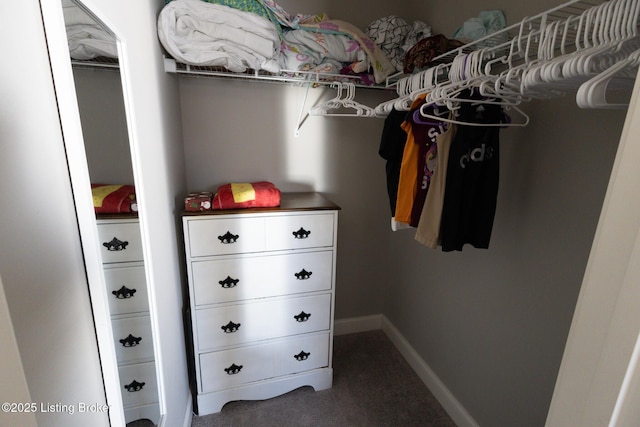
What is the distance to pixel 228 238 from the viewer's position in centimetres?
146

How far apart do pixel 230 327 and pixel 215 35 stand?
1.48 m

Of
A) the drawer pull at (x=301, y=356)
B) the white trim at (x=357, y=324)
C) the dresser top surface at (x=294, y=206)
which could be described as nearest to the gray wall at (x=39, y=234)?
the dresser top surface at (x=294, y=206)

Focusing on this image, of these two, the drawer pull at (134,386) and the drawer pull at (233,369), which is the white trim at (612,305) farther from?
the drawer pull at (233,369)

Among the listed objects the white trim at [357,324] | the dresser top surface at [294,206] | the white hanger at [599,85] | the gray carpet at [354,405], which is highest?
the white hanger at [599,85]

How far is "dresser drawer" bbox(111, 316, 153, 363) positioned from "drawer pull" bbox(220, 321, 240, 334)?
2.04 feet

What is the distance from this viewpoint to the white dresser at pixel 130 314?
2.23ft

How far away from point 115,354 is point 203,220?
0.82 m

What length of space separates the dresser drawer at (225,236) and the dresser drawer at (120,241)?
508 millimetres

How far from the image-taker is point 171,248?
4.42ft

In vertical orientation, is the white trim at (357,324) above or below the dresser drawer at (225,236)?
below

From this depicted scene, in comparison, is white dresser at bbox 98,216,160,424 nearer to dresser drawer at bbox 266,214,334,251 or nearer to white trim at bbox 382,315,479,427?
dresser drawer at bbox 266,214,334,251

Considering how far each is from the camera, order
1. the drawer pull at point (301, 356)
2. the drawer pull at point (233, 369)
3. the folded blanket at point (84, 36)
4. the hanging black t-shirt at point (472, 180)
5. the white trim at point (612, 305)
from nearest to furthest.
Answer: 1. the white trim at point (612, 305)
2. the folded blanket at point (84, 36)
3. the hanging black t-shirt at point (472, 180)
4. the drawer pull at point (233, 369)
5. the drawer pull at point (301, 356)

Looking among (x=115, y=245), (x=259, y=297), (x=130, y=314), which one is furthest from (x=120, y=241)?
(x=259, y=297)

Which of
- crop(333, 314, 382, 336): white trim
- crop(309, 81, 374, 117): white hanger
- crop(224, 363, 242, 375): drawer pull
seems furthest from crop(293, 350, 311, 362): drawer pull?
crop(309, 81, 374, 117): white hanger
